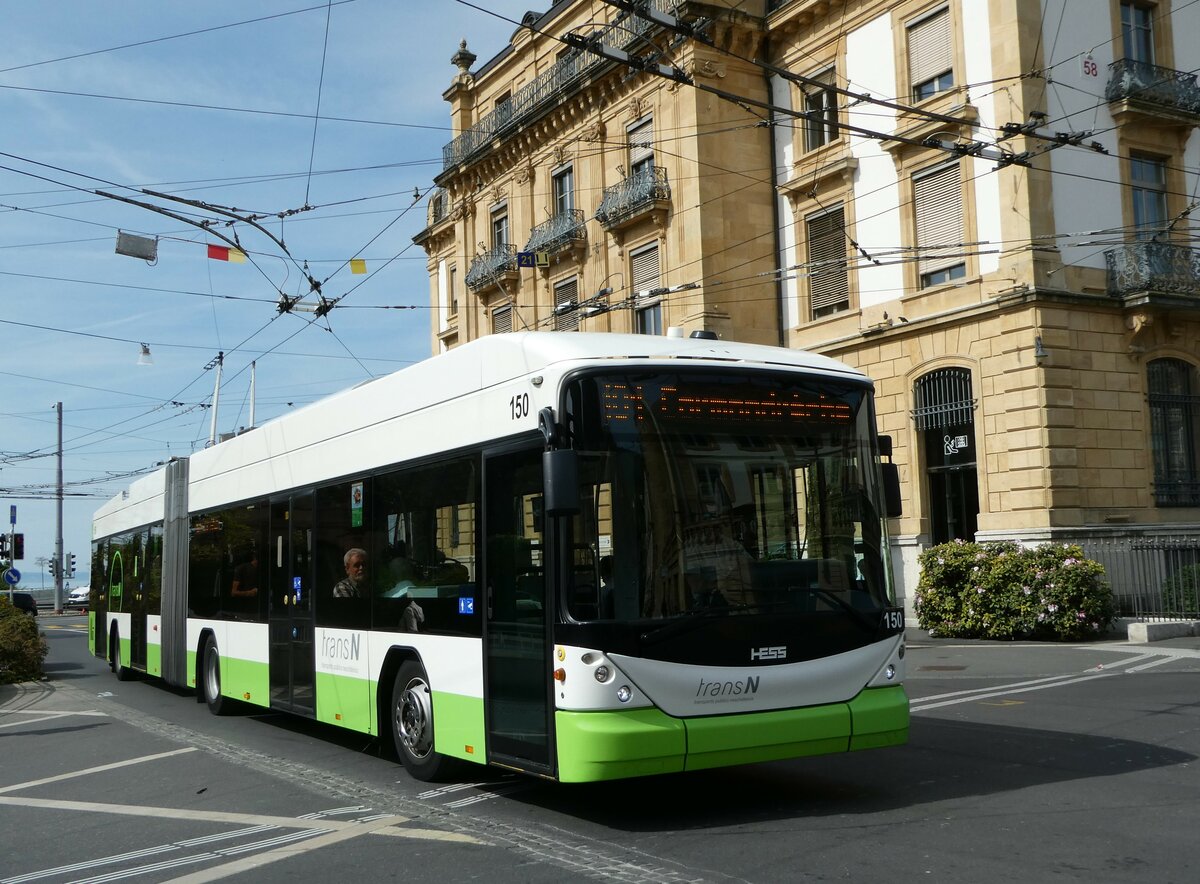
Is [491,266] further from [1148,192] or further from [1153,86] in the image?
[1153,86]

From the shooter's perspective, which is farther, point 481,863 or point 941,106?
point 941,106

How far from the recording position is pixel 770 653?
24.4ft

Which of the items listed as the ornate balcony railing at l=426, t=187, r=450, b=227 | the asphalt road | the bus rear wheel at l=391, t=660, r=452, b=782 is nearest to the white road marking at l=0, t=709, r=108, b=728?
the asphalt road

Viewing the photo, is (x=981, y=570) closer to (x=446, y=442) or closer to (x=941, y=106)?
(x=941, y=106)

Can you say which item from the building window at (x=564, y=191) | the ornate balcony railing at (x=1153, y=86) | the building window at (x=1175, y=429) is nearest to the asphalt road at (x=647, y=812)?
the building window at (x=1175, y=429)

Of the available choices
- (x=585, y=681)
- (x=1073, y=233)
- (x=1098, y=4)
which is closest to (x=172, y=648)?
(x=585, y=681)

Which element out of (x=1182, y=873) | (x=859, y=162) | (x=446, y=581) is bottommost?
(x=1182, y=873)

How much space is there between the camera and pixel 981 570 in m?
22.3

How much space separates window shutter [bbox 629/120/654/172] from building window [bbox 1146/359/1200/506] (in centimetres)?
1255

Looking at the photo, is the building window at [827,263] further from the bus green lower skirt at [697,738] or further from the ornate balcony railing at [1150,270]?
the bus green lower skirt at [697,738]

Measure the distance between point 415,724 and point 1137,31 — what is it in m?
22.3

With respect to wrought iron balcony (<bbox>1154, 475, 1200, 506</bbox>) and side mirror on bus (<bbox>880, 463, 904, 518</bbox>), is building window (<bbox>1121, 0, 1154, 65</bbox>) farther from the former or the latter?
side mirror on bus (<bbox>880, 463, 904, 518</bbox>)

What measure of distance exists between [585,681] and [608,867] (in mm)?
1061

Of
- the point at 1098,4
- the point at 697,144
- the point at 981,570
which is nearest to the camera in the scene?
the point at 981,570
